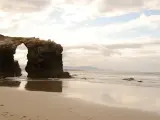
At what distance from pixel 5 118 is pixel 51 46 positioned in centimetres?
4228

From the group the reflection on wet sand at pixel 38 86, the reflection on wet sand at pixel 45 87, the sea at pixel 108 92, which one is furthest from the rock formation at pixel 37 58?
the reflection on wet sand at pixel 45 87

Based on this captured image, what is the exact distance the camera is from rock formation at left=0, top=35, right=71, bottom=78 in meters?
50.5

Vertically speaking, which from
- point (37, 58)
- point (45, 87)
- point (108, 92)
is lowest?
point (108, 92)

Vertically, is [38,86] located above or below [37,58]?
below

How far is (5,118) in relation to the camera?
33.0 feet

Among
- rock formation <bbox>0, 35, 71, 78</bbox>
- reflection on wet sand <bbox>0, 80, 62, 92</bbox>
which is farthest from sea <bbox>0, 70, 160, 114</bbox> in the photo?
rock formation <bbox>0, 35, 71, 78</bbox>

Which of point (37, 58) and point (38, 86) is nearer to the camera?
point (38, 86)

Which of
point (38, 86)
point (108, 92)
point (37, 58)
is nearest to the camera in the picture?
point (108, 92)

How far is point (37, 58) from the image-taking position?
166 ft

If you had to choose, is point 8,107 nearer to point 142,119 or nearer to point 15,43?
point 142,119

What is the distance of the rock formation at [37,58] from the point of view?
→ 1988 inches

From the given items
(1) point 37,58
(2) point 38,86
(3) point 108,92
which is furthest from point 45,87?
(1) point 37,58

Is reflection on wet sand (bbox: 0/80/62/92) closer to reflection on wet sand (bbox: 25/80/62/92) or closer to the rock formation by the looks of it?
reflection on wet sand (bbox: 25/80/62/92)

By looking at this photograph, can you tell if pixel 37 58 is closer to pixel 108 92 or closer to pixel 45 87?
pixel 45 87
